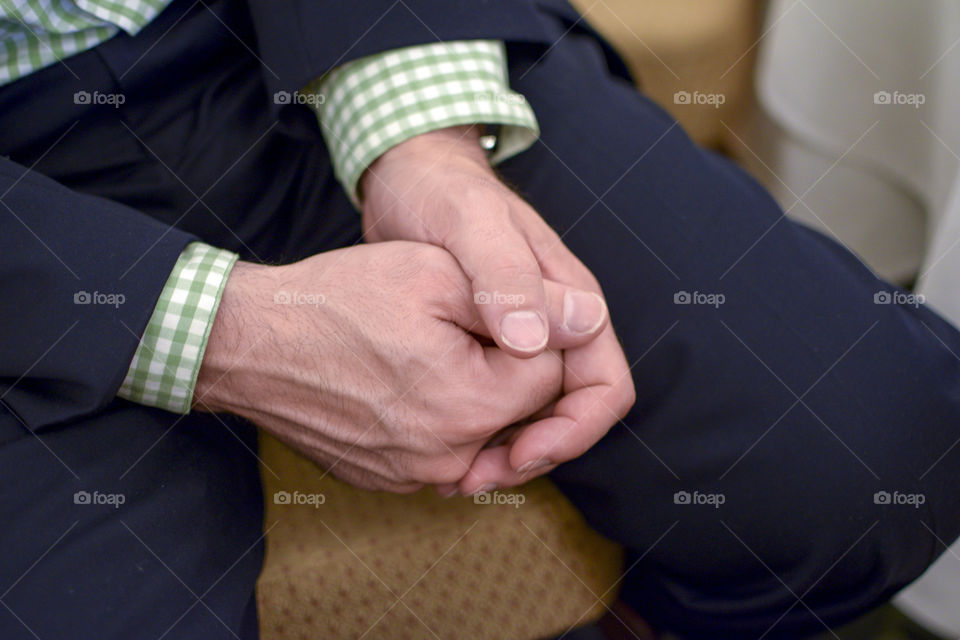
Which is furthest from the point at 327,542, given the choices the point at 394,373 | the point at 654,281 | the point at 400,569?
the point at 654,281

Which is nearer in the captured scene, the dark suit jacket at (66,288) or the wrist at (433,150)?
the dark suit jacket at (66,288)

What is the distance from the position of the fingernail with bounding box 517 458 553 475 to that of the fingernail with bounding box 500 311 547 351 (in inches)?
3.3

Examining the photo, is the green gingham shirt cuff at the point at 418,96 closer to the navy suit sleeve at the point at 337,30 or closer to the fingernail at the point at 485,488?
the navy suit sleeve at the point at 337,30

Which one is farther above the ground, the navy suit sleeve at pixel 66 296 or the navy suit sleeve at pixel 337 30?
the navy suit sleeve at pixel 337 30

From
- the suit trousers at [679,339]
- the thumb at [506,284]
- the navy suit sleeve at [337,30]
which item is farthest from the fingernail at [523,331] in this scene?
the navy suit sleeve at [337,30]

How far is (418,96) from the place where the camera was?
1.82ft

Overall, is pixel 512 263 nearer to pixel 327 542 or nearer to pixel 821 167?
pixel 327 542

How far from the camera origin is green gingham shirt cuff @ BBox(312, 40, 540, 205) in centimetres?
55

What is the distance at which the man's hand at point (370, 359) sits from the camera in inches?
18.9

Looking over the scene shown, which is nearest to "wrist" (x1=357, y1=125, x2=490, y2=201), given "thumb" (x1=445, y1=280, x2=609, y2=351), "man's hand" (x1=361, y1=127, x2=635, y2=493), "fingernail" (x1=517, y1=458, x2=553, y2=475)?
"man's hand" (x1=361, y1=127, x2=635, y2=493)

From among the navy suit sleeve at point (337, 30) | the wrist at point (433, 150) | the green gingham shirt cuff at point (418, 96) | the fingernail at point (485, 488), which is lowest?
the fingernail at point (485, 488)

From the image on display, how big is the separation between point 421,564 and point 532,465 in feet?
0.42

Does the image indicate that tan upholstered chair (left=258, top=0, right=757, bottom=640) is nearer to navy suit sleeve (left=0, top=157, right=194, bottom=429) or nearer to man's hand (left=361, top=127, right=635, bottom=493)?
man's hand (left=361, top=127, right=635, bottom=493)

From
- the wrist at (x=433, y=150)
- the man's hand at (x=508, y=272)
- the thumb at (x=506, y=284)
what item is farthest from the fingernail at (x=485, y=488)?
the wrist at (x=433, y=150)
